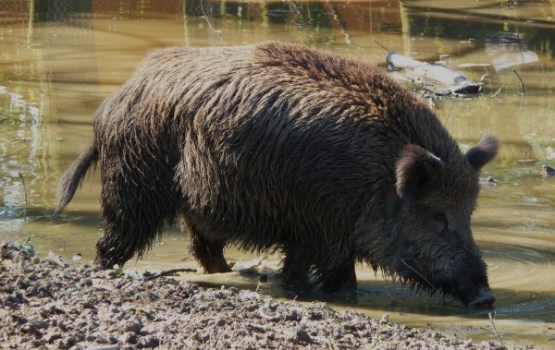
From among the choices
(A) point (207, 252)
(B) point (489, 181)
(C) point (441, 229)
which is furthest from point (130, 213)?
(B) point (489, 181)

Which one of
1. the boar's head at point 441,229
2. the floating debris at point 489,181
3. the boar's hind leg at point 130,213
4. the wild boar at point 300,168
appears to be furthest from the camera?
the floating debris at point 489,181

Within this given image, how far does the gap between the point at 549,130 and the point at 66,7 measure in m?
11.2

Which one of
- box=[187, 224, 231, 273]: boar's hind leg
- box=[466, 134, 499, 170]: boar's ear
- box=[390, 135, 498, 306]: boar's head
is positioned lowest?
box=[187, 224, 231, 273]: boar's hind leg

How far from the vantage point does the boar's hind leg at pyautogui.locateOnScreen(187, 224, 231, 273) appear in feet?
29.6

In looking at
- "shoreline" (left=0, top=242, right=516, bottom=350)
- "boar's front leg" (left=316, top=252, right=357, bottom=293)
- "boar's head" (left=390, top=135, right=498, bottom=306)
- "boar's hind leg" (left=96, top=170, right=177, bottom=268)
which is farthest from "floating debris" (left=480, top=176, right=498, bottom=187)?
"shoreline" (left=0, top=242, right=516, bottom=350)

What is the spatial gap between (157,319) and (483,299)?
257 centimetres

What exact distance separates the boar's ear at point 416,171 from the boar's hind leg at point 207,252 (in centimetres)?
171

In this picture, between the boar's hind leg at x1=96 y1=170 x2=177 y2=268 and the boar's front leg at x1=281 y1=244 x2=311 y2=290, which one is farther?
the boar's hind leg at x1=96 y1=170 x2=177 y2=268

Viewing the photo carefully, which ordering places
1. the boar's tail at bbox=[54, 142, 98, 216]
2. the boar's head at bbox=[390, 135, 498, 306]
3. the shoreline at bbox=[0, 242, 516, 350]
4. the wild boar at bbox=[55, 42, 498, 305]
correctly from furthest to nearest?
1. the boar's tail at bbox=[54, 142, 98, 216]
2. the wild boar at bbox=[55, 42, 498, 305]
3. the boar's head at bbox=[390, 135, 498, 306]
4. the shoreline at bbox=[0, 242, 516, 350]

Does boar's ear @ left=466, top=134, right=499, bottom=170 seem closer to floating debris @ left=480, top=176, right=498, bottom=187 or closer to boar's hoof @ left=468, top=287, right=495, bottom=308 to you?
boar's hoof @ left=468, top=287, right=495, bottom=308

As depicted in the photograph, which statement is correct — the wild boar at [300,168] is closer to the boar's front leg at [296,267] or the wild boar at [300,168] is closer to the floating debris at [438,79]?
the boar's front leg at [296,267]

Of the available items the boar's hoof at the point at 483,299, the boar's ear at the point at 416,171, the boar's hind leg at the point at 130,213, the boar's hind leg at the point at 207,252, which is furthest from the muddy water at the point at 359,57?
the boar's ear at the point at 416,171

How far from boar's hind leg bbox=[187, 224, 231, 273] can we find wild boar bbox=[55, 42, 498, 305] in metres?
0.28

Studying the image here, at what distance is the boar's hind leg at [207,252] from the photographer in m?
9.01
